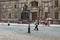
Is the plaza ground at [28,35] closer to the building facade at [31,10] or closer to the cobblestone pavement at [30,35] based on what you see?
the cobblestone pavement at [30,35]

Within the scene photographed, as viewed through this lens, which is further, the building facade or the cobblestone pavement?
the building facade

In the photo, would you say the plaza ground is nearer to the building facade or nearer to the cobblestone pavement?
the cobblestone pavement

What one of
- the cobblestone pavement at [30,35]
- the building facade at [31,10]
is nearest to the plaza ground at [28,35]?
the cobblestone pavement at [30,35]

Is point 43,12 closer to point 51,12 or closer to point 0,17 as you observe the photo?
point 51,12

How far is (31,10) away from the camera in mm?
57281

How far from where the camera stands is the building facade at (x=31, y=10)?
184 ft

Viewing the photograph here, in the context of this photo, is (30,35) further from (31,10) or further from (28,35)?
(31,10)

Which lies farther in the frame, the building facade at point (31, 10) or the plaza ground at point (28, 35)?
the building facade at point (31, 10)

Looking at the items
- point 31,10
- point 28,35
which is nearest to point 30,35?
point 28,35

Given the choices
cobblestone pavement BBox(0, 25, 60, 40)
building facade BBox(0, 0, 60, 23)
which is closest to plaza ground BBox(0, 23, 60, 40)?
cobblestone pavement BBox(0, 25, 60, 40)

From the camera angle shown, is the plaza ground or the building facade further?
the building facade

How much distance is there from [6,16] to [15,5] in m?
4.23

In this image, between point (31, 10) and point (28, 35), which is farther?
point (31, 10)

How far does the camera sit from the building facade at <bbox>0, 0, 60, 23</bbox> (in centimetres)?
5600
